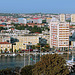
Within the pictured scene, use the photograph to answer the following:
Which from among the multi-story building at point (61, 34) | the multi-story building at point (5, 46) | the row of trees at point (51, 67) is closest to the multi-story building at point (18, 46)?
the multi-story building at point (5, 46)

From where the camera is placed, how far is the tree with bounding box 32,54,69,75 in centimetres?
500

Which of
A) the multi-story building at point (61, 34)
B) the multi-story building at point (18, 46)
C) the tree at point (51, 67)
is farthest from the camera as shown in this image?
the multi-story building at point (61, 34)

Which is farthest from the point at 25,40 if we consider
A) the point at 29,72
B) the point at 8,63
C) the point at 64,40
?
the point at 29,72

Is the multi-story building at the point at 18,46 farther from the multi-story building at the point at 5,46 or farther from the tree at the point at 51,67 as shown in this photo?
the tree at the point at 51,67

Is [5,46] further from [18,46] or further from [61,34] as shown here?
[61,34]

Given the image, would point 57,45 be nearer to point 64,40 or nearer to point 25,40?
point 64,40

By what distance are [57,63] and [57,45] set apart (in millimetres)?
6054

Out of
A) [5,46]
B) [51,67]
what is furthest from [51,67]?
[5,46]

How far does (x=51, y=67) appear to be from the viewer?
5039 mm

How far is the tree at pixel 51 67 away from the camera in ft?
16.4

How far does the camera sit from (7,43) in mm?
11016

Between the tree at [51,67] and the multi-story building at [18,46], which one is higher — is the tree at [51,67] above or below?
above

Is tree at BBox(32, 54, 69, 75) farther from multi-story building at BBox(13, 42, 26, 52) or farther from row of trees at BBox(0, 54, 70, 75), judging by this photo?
multi-story building at BBox(13, 42, 26, 52)

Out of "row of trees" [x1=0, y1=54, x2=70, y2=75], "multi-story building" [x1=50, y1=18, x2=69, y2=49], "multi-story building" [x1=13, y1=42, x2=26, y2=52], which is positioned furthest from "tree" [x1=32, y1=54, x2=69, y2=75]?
"multi-story building" [x1=50, y1=18, x2=69, y2=49]
